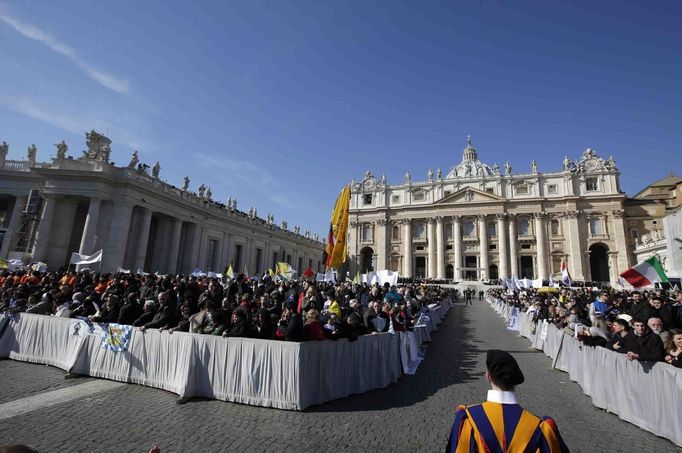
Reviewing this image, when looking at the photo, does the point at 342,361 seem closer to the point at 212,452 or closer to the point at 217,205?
the point at 212,452

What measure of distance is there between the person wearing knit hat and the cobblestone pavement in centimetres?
326

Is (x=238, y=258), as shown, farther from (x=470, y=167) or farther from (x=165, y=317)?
(x=470, y=167)

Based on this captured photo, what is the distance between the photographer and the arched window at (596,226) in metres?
54.1

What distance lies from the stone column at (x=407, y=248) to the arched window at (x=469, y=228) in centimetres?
1014

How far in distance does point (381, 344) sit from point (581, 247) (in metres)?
59.6

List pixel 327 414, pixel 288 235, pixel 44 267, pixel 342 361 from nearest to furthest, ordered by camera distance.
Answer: pixel 327 414 → pixel 342 361 → pixel 44 267 → pixel 288 235

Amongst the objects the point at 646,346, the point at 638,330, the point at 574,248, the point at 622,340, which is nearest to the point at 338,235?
the point at 622,340

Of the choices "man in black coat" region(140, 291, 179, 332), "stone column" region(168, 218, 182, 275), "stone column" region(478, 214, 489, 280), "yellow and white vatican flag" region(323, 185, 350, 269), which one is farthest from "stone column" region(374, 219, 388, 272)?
"man in black coat" region(140, 291, 179, 332)

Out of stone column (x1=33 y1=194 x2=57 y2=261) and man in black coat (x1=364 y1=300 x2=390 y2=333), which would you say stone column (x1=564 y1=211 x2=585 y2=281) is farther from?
stone column (x1=33 y1=194 x2=57 y2=261)

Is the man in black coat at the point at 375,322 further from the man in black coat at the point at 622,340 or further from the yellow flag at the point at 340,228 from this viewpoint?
the man in black coat at the point at 622,340

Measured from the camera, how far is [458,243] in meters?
59.9

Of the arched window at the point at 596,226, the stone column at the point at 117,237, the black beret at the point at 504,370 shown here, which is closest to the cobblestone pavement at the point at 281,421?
the black beret at the point at 504,370

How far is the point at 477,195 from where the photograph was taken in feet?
198

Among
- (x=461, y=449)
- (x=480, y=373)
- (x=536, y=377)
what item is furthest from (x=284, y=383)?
(x=536, y=377)
